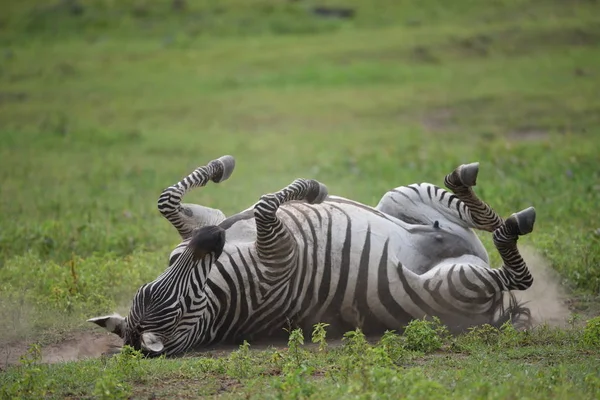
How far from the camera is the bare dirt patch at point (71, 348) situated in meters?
6.93

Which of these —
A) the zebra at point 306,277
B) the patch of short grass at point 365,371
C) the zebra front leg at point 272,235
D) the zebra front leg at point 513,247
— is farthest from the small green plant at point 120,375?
the zebra front leg at point 513,247

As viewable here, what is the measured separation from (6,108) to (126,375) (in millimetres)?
14966

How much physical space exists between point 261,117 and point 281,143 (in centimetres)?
240

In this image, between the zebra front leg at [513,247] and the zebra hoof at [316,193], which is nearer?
the zebra front leg at [513,247]

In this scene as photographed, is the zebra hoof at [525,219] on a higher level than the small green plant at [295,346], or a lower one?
higher

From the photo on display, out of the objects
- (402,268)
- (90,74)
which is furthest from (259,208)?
(90,74)

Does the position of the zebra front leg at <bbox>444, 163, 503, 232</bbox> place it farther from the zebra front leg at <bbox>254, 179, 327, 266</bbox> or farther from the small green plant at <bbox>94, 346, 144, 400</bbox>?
the small green plant at <bbox>94, 346, 144, 400</bbox>

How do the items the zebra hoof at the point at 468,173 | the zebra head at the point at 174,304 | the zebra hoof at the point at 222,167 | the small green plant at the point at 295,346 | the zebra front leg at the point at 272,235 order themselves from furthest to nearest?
the zebra hoof at the point at 222,167
the zebra hoof at the point at 468,173
the zebra front leg at the point at 272,235
the zebra head at the point at 174,304
the small green plant at the point at 295,346

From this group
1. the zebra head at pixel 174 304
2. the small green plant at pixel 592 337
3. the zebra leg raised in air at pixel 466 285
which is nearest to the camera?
the small green plant at pixel 592 337

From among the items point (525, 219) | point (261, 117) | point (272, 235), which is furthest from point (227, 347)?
point (261, 117)

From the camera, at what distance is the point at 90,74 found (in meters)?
22.6

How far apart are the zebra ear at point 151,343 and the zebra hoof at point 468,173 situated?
9.09 feet

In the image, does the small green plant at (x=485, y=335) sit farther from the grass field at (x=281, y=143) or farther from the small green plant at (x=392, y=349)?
the small green plant at (x=392, y=349)

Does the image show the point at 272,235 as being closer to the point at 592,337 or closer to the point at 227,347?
the point at 227,347
